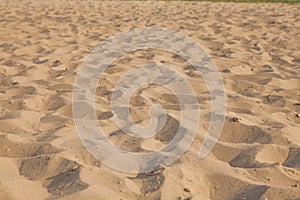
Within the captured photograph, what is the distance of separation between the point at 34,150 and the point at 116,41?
3605mm

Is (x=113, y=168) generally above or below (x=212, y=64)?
above

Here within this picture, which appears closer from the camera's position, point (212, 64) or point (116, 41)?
point (212, 64)

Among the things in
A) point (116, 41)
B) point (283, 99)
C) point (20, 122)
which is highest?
point (20, 122)

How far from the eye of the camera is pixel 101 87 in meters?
3.66

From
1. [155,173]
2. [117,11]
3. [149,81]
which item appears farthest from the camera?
[117,11]

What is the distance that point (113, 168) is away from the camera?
2.25 m

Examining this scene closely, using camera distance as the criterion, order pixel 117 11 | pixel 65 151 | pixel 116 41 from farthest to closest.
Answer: pixel 117 11 < pixel 116 41 < pixel 65 151

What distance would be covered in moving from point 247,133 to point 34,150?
1.35 m

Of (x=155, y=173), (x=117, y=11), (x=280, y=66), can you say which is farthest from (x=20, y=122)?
(x=117, y=11)

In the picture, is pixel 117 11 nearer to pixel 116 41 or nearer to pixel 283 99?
pixel 116 41

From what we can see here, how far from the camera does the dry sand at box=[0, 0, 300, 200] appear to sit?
2.07 m

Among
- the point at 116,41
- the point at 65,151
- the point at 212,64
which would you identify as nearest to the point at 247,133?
the point at 65,151

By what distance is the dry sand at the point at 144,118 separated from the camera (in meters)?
2.07

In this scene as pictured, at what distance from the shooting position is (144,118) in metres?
2.95
